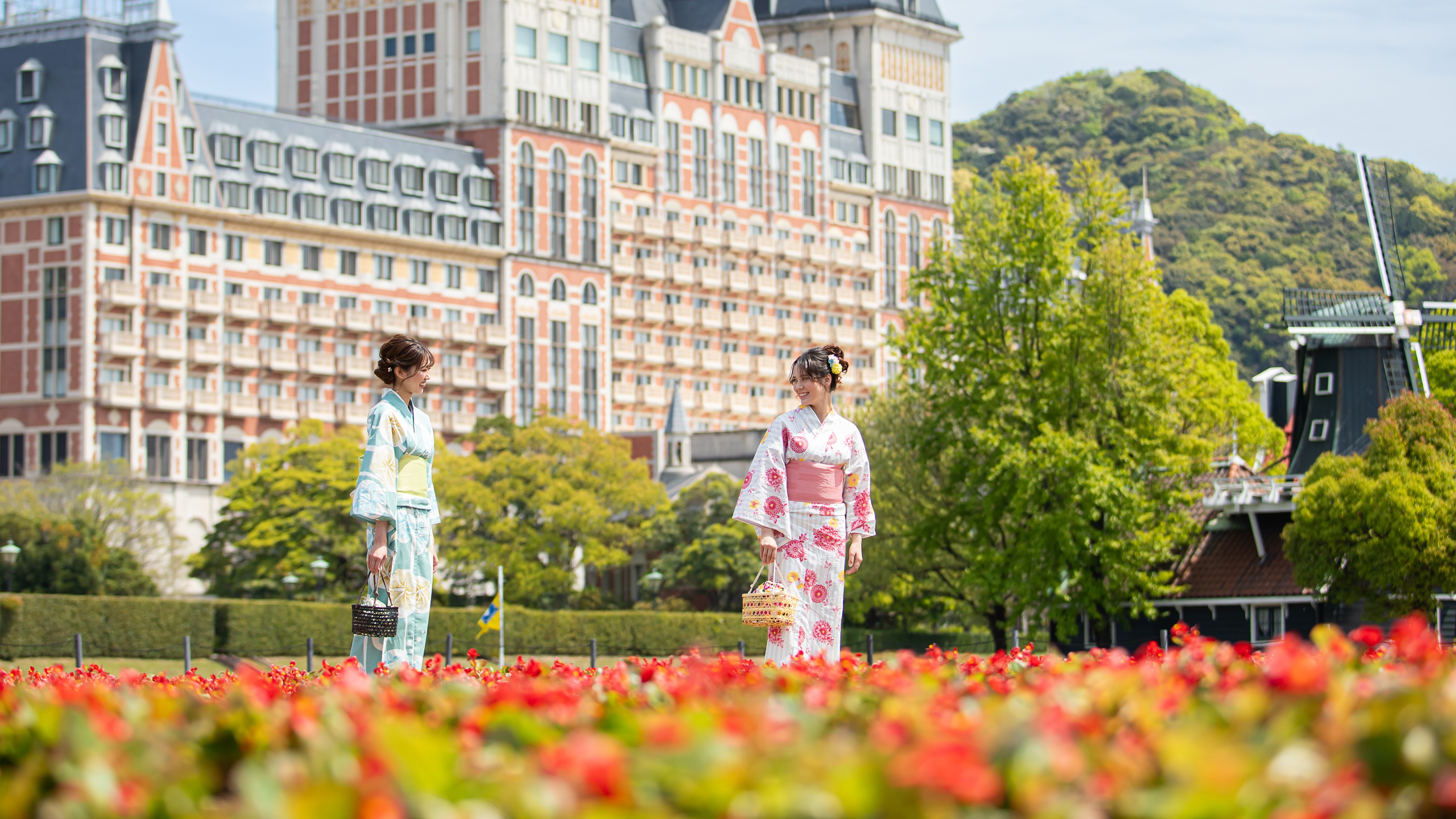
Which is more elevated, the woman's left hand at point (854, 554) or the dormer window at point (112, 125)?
the dormer window at point (112, 125)

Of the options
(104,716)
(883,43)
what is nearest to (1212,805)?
(104,716)

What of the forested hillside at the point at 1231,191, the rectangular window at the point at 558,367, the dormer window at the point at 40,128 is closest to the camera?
the dormer window at the point at 40,128

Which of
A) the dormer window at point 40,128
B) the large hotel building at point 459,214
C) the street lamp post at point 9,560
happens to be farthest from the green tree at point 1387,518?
the dormer window at point 40,128

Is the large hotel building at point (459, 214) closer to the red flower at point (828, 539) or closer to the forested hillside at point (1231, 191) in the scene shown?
the forested hillside at point (1231, 191)

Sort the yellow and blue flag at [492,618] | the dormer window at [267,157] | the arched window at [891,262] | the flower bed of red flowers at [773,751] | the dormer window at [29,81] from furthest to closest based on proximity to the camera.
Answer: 1. the arched window at [891,262]
2. the dormer window at [267,157]
3. the dormer window at [29,81]
4. the yellow and blue flag at [492,618]
5. the flower bed of red flowers at [773,751]

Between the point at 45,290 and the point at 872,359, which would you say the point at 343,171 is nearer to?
the point at 45,290

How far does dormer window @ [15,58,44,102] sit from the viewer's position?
84.6 metres

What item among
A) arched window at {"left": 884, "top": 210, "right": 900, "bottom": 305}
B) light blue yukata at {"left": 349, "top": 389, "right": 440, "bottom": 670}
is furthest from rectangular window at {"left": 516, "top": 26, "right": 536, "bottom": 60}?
light blue yukata at {"left": 349, "top": 389, "right": 440, "bottom": 670}

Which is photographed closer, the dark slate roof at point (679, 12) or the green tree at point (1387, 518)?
the green tree at point (1387, 518)

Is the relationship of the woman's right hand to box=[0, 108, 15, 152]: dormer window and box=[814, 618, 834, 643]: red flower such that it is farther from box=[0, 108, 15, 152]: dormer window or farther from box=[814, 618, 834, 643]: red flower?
box=[0, 108, 15, 152]: dormer window

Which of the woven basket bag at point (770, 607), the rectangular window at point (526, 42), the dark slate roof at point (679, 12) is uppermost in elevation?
the dark slate roof at point (679, 12)

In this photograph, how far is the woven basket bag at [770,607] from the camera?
15938 millimetres

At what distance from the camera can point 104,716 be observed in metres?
7.22

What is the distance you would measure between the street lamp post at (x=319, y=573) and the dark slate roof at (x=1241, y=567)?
26.0 meters
